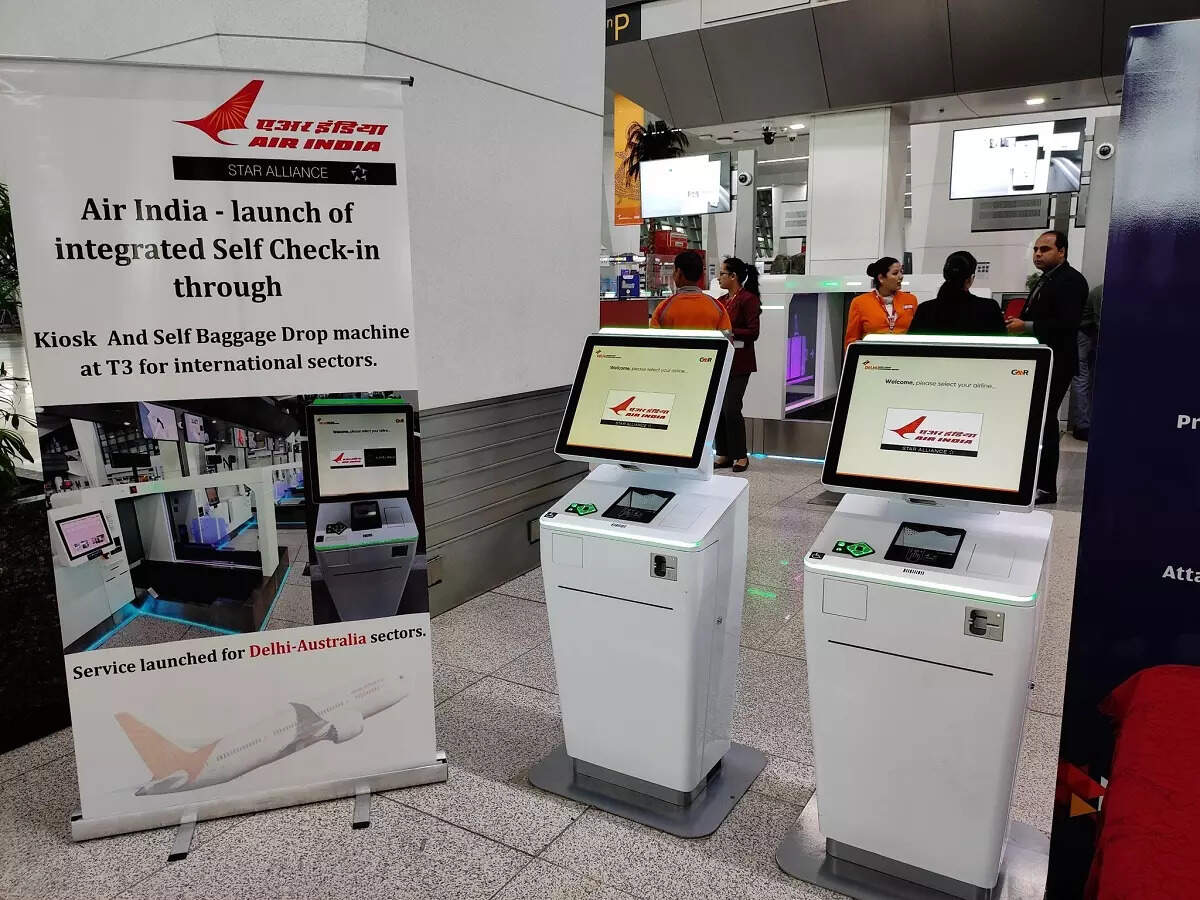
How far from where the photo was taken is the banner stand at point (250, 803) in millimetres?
2258

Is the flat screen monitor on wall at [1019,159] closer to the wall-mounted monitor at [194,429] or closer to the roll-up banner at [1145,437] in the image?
the roll-up banner at [1145,437]

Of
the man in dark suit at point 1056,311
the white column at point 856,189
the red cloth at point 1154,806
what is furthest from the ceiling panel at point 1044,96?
the red cloth at point 1154,806

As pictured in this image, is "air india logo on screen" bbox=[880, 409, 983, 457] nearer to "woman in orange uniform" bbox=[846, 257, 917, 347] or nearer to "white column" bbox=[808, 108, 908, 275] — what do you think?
"woman in orange uniform" bbox=[846, 257, 917, 347]

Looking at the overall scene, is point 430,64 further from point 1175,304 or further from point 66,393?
point 1175,304

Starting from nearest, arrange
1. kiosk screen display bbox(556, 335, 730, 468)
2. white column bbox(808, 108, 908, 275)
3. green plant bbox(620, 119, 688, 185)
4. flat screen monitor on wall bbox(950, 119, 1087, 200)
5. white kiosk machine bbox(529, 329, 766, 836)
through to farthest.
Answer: white kiosk machine bbox(529, 329, 766, 836), kiosk screen display bbox(556, 335, 730, 468), flat screen monitor on wall bbox(950, 119, 1087, 200), white column bbox(808, 108, 908, 275), green plant bbox(620, 119, 688, 185)

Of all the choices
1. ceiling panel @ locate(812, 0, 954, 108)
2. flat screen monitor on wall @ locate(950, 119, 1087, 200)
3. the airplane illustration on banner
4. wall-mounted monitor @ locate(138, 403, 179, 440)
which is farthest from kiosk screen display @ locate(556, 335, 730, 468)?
flat screen monitor on wall @ locate(950, 119, 1087, 200)

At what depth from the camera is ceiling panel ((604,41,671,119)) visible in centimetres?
805

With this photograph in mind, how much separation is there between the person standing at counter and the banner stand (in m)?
3.93

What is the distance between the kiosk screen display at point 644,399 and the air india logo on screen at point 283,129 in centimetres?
87

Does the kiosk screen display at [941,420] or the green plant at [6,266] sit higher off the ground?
the green plant at [6,266]

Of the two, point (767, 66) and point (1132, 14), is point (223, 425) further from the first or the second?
point (1132, 14)

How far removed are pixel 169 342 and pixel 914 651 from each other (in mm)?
1988

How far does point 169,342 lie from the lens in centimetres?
212

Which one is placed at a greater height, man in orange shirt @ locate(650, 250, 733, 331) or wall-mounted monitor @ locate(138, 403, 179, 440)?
man in orange shirt @ locate(650, 250, 733, 331)
